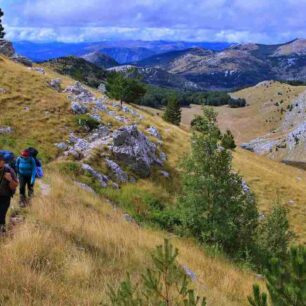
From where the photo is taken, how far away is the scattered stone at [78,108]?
47162 mm

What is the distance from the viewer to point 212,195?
23.5 meters

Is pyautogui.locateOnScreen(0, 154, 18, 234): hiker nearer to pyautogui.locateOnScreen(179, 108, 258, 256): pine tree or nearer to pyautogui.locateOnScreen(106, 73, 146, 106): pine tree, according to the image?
pyautogui.locateOnScreen(179, 108, 258, 256): pine tree

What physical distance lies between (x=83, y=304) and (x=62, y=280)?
1.20m

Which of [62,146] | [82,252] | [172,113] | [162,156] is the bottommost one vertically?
[172,113]

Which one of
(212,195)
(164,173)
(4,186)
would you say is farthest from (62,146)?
(4,186)

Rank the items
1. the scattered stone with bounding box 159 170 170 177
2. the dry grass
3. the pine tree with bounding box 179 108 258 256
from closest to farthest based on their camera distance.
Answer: the dry grass, the pine tree with bounding box 179 108 258 256, the scattered stone with bounding box 159 170 170 177

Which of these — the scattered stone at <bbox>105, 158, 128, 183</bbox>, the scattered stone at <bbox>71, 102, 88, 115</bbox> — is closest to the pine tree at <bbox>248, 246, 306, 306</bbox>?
the scattered stone at <bbox>105, 158, 128, 183</bbox>

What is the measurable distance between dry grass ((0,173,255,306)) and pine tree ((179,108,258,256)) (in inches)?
365

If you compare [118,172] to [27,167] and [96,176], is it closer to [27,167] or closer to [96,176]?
[96,176]

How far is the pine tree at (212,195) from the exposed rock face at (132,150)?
1440 cm

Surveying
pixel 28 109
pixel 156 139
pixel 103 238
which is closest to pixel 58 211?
pixel 103 238

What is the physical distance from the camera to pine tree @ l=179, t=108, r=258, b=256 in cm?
2266

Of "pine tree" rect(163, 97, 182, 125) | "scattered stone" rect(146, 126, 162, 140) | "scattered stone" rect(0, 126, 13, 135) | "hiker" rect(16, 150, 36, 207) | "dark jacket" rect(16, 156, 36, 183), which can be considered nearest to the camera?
"hiker" rect(16, 150, 36, 207)

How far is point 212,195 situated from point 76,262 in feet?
51.0
